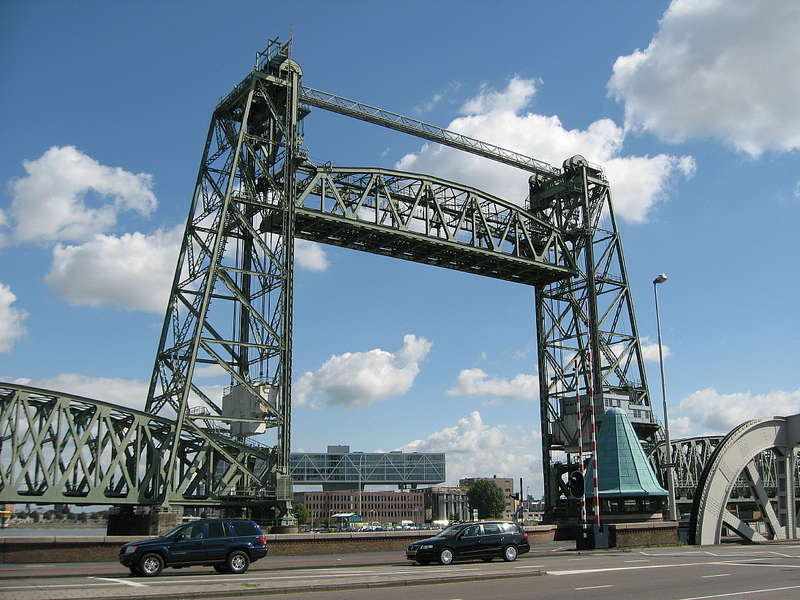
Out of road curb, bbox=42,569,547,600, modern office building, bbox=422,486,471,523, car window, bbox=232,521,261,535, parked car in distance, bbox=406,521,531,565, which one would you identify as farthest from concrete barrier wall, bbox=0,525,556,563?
modern office building, bbox=422,486,471,523

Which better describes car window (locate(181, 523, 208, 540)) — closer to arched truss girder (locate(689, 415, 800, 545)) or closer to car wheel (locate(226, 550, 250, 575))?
car wheel (locate(226, 550, 250, 575))

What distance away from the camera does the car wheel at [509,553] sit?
26.7m

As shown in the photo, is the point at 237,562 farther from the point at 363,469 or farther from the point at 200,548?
the point at 363,469

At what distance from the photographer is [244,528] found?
2289 cm

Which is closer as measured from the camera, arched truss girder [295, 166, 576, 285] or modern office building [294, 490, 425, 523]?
arched truss girder [295, 166, 576, 285]

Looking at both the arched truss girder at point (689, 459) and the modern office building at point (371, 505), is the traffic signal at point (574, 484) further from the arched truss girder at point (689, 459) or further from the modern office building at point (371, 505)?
the modern office building at point (371, 505)

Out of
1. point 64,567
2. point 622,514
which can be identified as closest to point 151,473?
point 64,567

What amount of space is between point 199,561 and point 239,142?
28.1 metres

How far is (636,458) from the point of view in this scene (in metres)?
48.4

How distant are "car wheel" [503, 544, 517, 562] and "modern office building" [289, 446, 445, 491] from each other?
131306mm

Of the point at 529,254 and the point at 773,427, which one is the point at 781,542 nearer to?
the point at 773,427

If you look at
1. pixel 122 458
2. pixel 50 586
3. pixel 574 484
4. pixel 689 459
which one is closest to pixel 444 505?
pixel 689 459

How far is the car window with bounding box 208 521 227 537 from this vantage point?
2227 cm

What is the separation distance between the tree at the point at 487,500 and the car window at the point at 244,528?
4957 inches
